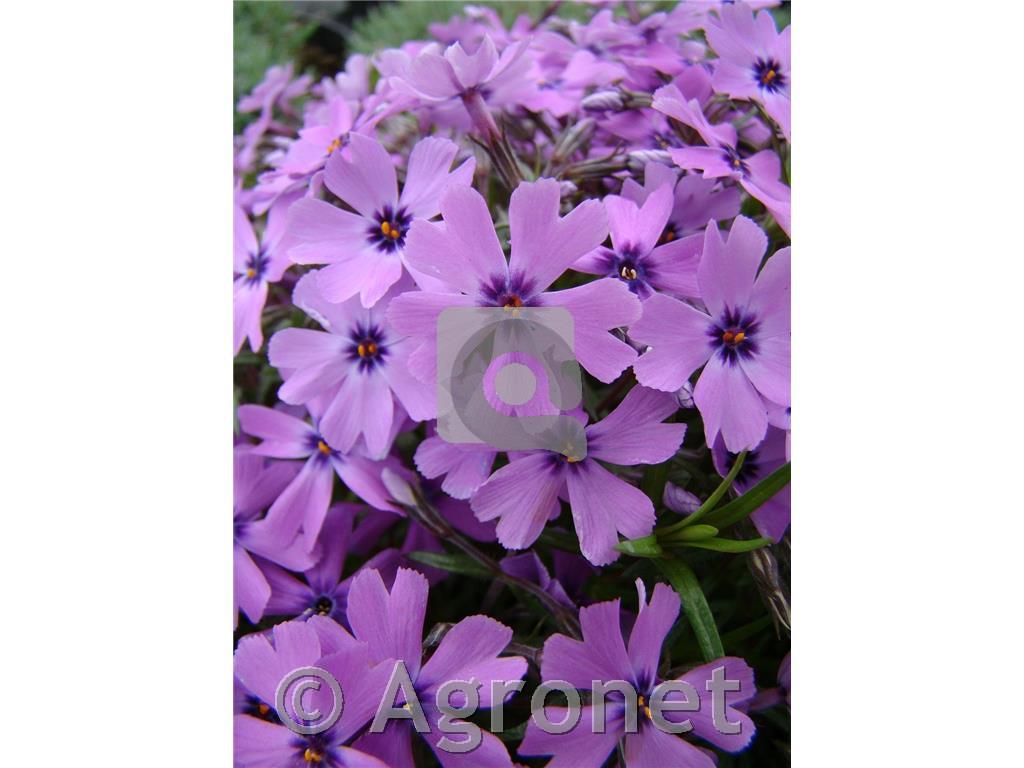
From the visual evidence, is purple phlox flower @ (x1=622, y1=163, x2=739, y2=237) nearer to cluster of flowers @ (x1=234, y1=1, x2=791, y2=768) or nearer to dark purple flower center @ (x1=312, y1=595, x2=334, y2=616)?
cluster of flowers @ (x1=234, y1=1, x2=791, y2=768)

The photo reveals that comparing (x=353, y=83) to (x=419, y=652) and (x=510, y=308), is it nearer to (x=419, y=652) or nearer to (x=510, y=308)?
(x=510, y=308)

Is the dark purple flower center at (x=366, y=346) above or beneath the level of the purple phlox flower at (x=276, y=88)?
beneath

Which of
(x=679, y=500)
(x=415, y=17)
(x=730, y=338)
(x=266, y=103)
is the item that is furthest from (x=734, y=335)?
(x=415, y=17)

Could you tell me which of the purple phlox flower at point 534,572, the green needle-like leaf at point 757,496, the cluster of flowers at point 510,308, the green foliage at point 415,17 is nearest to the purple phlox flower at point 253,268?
the cluster of flowers at point 510,308

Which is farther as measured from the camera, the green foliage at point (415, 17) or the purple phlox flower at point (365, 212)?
the green foliage at point (415, 17)

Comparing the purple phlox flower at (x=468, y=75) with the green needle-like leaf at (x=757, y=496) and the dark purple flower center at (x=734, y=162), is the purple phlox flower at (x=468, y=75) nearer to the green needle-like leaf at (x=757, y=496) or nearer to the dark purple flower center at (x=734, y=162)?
the dark purple flower center at (x=734, y=162)

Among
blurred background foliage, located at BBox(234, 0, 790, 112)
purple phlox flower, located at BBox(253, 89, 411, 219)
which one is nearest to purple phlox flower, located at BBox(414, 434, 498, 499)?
purple phlox flower, located at BBox(253, 89, 411, 219)

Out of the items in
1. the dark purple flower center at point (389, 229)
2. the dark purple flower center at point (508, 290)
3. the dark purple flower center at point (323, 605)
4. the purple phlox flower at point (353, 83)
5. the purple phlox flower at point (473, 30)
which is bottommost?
the dark purple flower center at point (323, 605)
